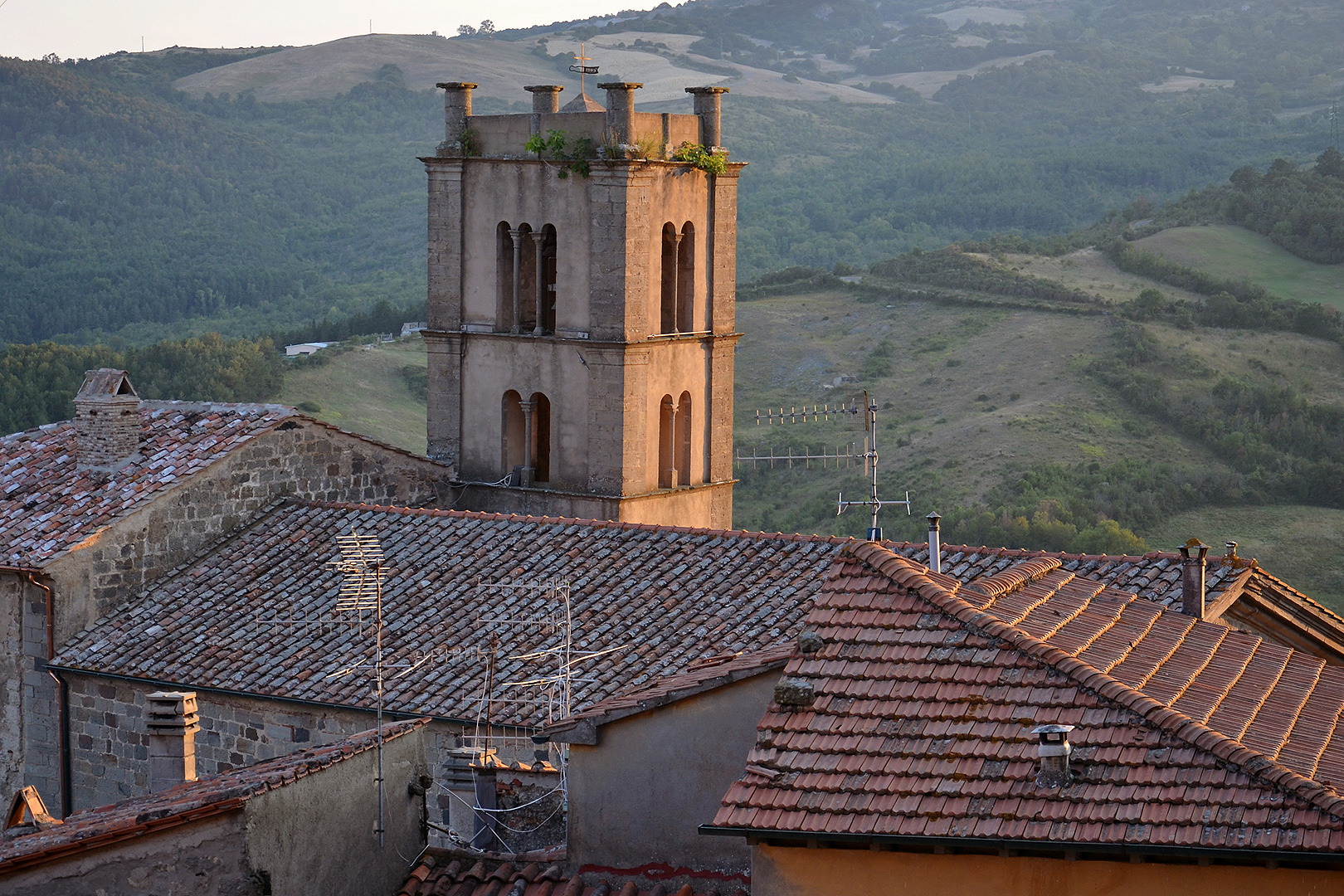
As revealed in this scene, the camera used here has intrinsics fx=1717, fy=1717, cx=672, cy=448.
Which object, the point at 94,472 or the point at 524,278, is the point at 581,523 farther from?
the point at 524,278

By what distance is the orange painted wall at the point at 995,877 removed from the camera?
8383mm

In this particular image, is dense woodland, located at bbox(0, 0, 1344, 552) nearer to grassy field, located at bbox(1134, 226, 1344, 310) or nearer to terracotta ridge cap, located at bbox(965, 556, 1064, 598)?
grassy field, located at bbox(1134, 226, 1344, 310)

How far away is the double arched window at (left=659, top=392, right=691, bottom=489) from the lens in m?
25.8

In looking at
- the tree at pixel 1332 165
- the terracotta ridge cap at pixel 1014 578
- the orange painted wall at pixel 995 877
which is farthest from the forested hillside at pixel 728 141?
the orange painted wall at pixel 995 877

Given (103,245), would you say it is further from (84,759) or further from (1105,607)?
(1105,607)

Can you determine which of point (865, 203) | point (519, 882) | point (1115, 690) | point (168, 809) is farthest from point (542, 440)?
point (865, 203)

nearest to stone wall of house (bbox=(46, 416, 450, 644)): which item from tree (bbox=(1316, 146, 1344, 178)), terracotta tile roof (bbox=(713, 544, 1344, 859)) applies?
terracotta tile roof (bbox=(713, 544, 1344, 859))

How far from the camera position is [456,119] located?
26000mm

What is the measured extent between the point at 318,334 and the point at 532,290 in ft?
165

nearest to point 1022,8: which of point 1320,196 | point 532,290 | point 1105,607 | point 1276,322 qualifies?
point 1320,196

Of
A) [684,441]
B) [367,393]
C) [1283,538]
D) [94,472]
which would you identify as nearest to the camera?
[94,472]

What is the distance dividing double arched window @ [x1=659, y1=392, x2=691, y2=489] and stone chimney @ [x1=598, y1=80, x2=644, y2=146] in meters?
3.92

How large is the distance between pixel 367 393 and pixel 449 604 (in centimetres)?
4569

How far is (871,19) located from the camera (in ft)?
547
